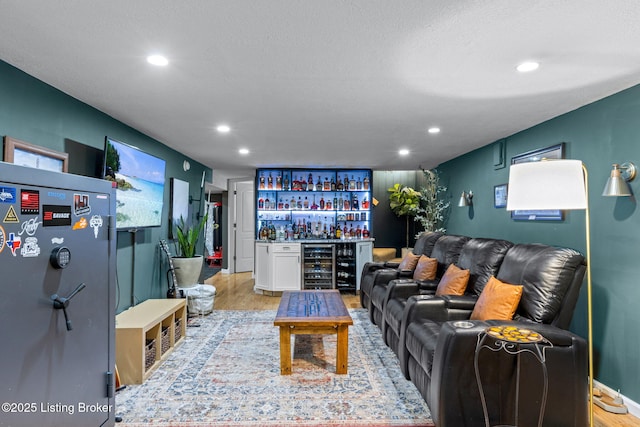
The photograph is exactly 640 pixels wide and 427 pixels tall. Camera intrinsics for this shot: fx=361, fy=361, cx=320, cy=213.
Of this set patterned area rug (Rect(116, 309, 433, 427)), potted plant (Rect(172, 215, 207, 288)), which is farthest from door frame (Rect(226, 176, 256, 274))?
patterned area rug (Rect(116, 309, 433, 427))

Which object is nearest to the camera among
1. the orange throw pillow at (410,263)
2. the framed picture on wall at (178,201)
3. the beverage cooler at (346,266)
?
the orange throw pillow at (410,263)

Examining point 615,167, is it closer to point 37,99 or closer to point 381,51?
point 381,51

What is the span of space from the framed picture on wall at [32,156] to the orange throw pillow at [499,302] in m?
3.22

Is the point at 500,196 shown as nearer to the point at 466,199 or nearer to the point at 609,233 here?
the point at 466,199

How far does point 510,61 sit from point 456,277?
1.90m

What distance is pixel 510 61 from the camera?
2.09 metres

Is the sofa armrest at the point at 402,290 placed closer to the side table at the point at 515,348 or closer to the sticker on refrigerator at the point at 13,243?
the side table at the point at 515,348

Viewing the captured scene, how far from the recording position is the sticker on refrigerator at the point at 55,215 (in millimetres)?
1437

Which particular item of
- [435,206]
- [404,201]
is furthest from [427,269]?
[404,201]

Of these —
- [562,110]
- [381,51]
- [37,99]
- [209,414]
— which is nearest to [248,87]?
[381,51]

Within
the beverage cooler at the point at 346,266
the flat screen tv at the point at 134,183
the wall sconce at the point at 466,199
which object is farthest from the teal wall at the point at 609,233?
the flat screen tv at the point at 134,183

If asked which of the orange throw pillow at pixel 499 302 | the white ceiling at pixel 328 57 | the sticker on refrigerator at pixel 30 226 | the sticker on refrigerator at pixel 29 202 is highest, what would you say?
the white ceiling at pixel 328 57

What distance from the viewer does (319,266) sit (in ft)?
20.2

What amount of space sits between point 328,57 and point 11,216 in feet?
5.39
